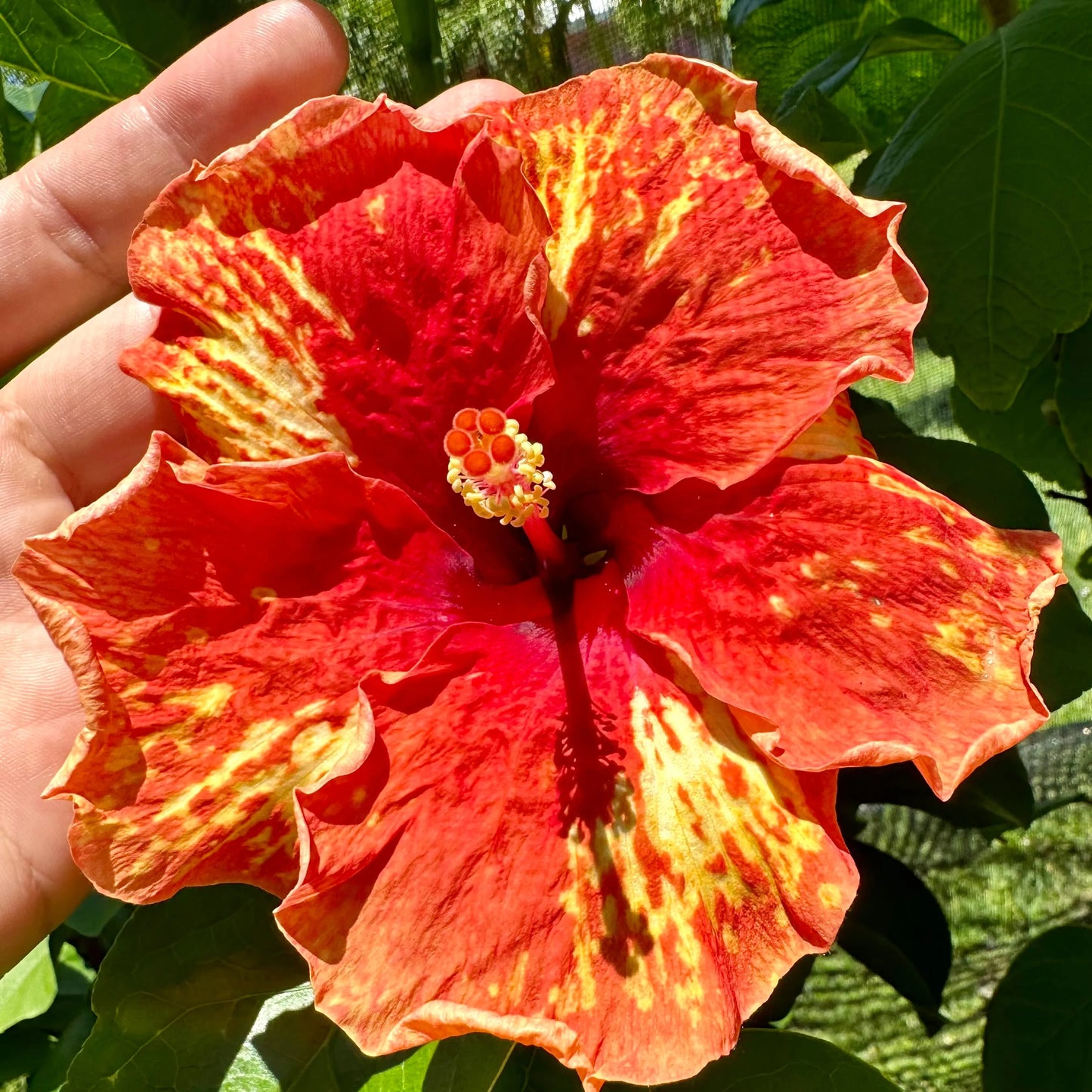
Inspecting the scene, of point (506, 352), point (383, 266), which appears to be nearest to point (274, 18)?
point (383, 266)

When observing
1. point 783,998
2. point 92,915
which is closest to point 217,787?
point 783,998

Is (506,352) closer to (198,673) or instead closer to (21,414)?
(198,673)

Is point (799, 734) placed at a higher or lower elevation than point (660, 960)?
higher

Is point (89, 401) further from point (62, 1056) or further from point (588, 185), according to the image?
point (62, 1056)

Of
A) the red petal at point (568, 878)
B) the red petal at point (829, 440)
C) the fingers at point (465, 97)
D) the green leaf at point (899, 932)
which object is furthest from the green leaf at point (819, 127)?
the green leaf at point (899, 932)

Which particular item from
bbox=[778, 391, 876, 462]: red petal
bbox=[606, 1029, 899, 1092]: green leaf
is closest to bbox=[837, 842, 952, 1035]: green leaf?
bbox=[606, 1029, 899, 1092]: green leaf

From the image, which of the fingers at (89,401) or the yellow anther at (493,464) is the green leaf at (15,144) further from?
the yellow anther at (493,464)
